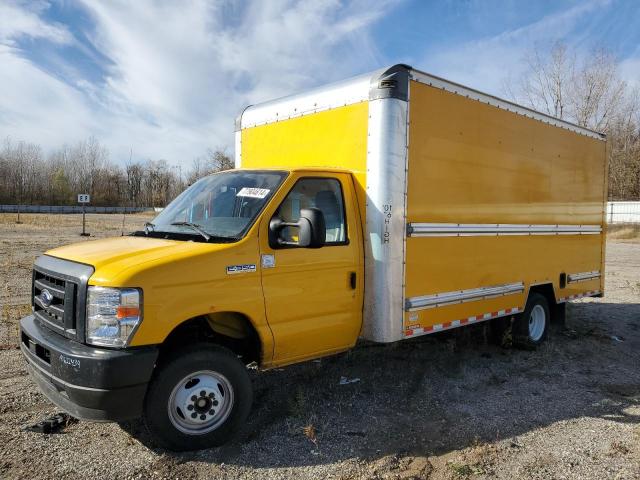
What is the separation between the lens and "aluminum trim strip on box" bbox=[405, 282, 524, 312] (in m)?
5.30

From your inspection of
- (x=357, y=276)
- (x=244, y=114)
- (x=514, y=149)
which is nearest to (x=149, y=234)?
(x=357, y=276)

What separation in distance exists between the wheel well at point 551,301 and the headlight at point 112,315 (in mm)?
5581

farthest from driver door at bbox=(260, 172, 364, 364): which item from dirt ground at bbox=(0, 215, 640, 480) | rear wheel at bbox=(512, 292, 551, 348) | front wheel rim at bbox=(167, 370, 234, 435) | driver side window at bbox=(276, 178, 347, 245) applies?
rear wheel at bbox=(512, 292, 551, 348)

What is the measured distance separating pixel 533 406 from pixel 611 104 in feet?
148

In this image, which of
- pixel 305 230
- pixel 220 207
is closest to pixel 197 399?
pixel 305 230

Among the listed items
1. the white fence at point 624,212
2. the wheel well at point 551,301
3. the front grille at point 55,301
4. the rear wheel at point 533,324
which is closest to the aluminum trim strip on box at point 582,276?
the wheel well at point 551,301

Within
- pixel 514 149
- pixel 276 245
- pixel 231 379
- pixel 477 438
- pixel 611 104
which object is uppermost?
pixel 611 104

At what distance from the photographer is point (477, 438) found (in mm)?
4449

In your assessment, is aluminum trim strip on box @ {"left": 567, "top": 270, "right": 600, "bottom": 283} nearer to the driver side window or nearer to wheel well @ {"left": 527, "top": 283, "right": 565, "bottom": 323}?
wheel well @ {"left": 527, "top": 283, "right": 565, "bottom": 323}

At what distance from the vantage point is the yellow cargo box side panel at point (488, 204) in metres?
5.35

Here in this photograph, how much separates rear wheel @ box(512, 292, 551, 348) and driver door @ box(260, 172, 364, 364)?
3.16 metres

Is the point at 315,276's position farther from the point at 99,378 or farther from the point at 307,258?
the point at 99,378

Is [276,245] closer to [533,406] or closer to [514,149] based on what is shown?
[533,406]

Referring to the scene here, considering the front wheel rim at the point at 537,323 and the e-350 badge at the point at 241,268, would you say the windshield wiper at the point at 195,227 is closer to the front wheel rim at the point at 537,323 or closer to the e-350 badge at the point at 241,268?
the e-350 badge at the point at 241,268
